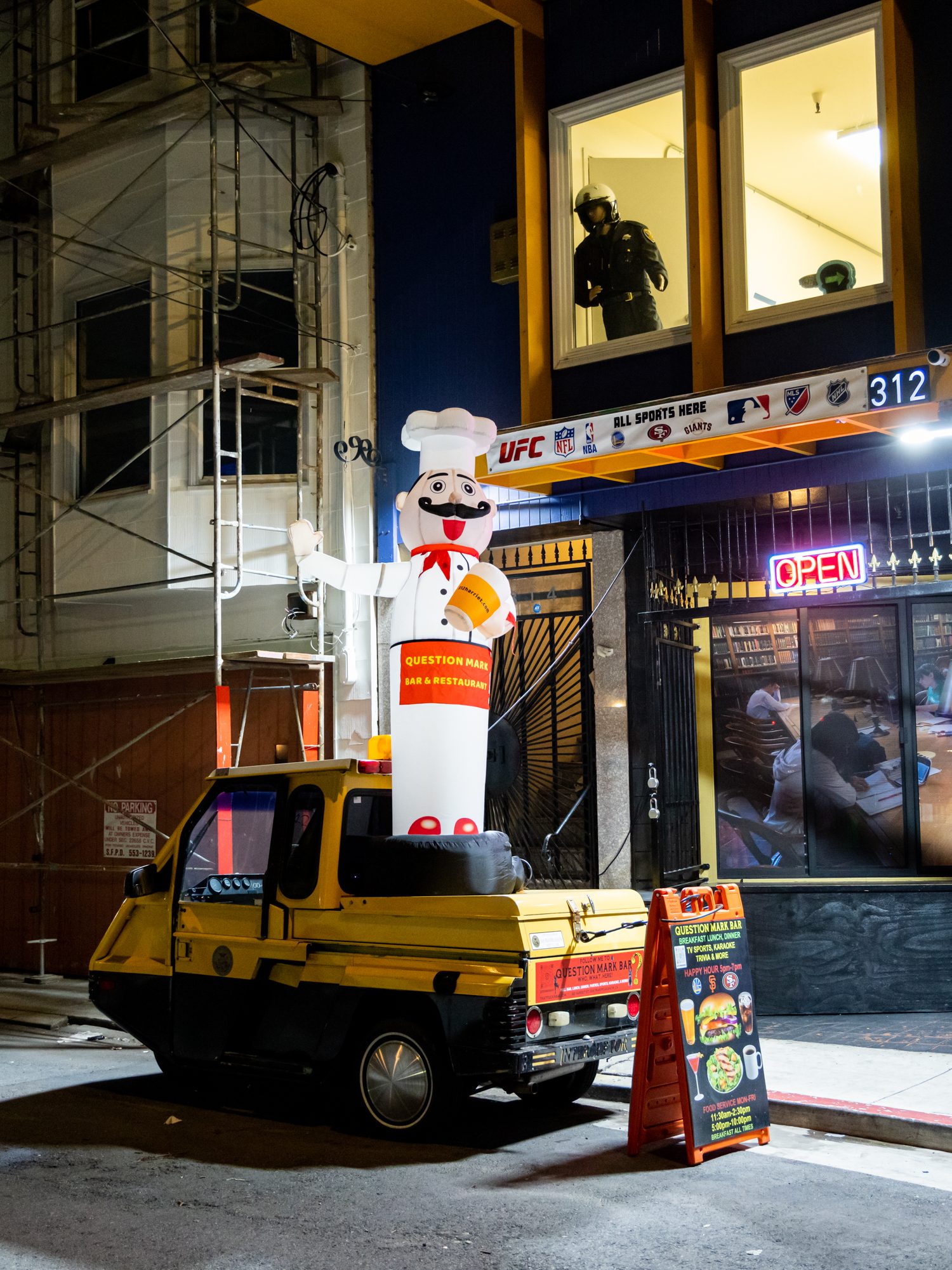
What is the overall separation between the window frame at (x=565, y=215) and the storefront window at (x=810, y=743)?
2.66 metres

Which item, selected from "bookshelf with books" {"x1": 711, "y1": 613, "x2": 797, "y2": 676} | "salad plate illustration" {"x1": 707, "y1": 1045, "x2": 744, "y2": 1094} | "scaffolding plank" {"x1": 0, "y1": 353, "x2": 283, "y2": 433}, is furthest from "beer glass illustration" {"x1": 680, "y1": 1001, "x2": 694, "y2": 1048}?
"scaffolding plank" {"x1": 0, "y1": 353, "x2": 283, "y2": 433}

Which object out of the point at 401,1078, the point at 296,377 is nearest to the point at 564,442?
the point at 296,377

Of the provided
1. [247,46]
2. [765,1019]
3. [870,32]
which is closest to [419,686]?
[765,1019]

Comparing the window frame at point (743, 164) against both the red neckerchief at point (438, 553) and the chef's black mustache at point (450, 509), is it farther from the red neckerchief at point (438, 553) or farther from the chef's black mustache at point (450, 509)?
the red neckerchief at point (438, 553)

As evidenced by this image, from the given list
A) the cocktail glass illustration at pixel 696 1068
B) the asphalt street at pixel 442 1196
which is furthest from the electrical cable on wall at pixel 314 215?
the cocktail glass illustration at pixel 696 1068

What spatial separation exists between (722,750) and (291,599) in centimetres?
412

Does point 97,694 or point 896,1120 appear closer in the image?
point 896,1120

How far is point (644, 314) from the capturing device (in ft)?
37.6

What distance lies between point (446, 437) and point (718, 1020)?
4.00 meters

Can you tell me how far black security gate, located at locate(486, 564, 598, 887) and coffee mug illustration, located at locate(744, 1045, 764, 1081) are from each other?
4.35 meters

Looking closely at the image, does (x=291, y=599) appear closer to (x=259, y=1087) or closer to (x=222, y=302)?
(x=222, y=302)

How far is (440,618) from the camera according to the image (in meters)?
8.61

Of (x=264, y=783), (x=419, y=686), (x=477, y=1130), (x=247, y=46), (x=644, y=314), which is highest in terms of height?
(x=247, y=46)

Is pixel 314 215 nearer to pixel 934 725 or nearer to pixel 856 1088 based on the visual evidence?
pixel 934 725
